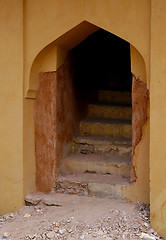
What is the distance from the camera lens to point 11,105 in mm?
4250

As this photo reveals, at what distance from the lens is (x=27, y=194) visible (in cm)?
434

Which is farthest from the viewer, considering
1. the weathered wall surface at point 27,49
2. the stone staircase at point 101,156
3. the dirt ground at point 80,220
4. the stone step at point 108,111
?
the stone step at point 108,111

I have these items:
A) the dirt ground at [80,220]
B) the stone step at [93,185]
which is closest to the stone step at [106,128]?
the stone step at [93,185]

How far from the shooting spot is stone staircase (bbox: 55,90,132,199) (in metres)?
4.29

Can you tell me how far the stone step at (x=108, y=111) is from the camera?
226 inches

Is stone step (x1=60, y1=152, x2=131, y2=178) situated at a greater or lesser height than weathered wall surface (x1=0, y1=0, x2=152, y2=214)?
lesser

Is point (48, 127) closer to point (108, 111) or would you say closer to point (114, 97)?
point (108, 111)

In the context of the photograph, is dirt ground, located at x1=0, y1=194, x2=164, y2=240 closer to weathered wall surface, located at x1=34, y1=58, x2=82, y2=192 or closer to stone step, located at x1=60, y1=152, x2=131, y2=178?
weathered wall surface, located at x1=34, y1=58, x2=82, y2=192

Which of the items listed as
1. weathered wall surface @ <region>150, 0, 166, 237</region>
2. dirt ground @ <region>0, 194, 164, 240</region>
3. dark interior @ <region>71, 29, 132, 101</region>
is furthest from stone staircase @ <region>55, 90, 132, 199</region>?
weathered wall surface @ <region>150, 0, 166, 237</region>

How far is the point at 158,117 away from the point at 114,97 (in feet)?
9.04

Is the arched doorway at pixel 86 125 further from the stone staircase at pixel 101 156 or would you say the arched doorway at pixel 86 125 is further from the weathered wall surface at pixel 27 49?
the weathered wall surface at pixel 27 49

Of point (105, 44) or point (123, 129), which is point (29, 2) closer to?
point (123, 129)

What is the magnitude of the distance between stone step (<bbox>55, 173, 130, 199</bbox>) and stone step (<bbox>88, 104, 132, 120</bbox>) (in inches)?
62.1

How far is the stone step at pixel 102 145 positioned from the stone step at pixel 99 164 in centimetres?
10
